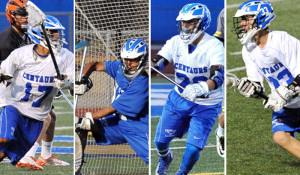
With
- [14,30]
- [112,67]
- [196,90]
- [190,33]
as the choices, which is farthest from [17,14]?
[196,90]

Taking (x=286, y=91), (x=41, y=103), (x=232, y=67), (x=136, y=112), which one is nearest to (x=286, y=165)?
(x=286, y=91)

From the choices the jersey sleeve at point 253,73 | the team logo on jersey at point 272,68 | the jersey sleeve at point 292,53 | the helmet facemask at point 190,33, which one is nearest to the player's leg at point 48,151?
the helmet facemask at point 190,33

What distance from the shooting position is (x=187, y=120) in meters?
5.89

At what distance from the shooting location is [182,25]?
566cm

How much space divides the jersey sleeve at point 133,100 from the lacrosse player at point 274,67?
2.52 feet

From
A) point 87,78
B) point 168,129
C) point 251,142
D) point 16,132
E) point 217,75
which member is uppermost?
point 217,75

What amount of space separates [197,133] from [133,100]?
575 millimetres

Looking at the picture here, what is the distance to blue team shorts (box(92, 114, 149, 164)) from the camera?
5.81 m

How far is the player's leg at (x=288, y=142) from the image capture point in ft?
18.5

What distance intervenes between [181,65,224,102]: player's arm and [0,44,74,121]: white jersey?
1.06 metres

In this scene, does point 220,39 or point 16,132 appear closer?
point 220,39

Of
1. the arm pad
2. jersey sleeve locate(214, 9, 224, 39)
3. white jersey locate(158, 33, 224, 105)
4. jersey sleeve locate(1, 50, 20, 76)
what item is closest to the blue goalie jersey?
the arm pad

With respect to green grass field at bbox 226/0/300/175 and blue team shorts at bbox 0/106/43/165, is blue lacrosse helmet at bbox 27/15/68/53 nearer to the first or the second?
blue team shorts at bbox 0/106/43/165

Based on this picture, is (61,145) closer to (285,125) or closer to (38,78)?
(38,78)
